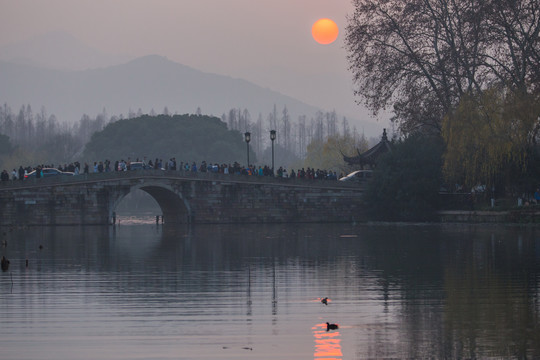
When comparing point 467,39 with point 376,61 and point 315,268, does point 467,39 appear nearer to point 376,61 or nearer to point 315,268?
point 376,61

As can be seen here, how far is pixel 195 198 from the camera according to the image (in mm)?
57531

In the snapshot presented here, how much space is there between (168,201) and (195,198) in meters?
4.17

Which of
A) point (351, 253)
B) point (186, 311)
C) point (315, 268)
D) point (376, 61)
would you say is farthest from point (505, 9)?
point (186, 311)

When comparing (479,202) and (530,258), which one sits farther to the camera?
Answer: (479,202)

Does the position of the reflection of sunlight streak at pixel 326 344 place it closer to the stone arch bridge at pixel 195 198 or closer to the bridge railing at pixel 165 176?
the bridge railing at pixel 165 176

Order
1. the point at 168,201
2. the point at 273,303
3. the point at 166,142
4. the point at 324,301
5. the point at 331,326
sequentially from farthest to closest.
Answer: the point at 166,142 → the point at 168,201 → the point at 273,303 → the point at 324,301 → the point at 331,326

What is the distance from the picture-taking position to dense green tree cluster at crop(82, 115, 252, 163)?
387 feet

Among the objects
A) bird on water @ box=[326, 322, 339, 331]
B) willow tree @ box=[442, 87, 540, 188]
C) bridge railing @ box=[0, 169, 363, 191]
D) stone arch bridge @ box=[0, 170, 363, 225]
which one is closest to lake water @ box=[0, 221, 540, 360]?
bird on water @ box=[326, 322, 339, 331]

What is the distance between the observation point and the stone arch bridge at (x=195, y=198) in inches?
2094

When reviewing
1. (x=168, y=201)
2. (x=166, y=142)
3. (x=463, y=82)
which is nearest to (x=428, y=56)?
(x=463, y=82)

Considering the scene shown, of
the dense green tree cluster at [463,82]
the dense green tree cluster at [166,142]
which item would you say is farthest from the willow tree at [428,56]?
the dense green tree cluster at [166,142]

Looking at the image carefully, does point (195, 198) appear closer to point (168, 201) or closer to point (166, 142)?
point (168, 201)

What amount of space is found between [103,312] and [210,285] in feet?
14.5

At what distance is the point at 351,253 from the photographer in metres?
29.3
